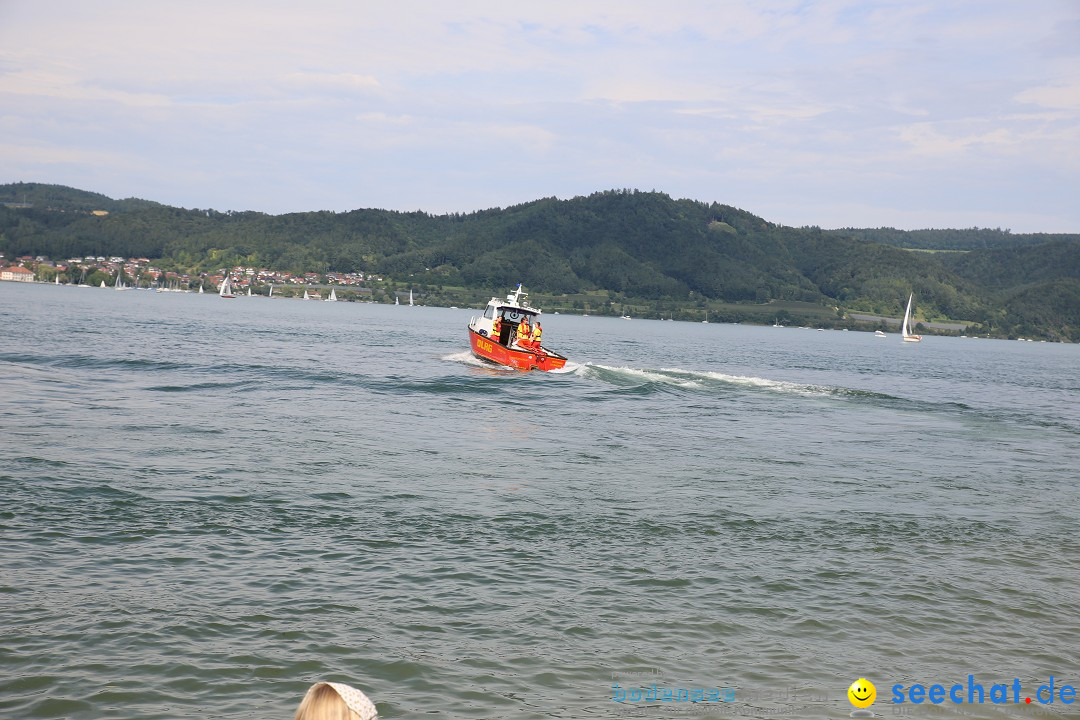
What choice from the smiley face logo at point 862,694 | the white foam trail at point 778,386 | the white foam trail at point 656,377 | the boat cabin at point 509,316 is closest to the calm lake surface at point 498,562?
the smiley face logo at point 862,694

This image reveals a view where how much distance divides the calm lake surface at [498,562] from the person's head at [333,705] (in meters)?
4.41

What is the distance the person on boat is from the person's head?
43042mm

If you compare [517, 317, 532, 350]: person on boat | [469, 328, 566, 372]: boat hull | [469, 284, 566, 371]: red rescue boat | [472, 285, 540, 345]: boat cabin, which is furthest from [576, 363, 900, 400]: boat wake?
[472, 285, 540, 345]: boat cabin

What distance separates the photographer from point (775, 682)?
28.6ft

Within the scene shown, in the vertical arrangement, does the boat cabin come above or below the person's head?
above

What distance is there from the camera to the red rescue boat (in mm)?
46594

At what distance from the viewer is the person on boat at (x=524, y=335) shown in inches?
1844

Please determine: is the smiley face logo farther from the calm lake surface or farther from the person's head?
the person's head

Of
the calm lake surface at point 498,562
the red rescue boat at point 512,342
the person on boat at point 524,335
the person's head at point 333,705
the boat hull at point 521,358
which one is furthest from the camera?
the person on boat at point 524,335

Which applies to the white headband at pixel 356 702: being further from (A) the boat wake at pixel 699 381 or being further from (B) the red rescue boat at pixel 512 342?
(B) the red rescue boat at pixel 512 342

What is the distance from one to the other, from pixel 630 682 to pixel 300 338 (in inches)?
2728

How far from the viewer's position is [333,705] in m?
3.65

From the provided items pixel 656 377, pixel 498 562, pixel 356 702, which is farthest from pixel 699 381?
pixel 356 702

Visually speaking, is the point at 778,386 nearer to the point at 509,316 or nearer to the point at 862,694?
the point at 509,316
